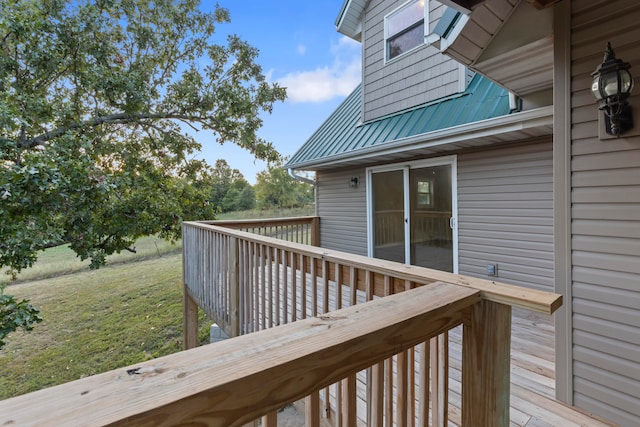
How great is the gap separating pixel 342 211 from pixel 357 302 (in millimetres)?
4283

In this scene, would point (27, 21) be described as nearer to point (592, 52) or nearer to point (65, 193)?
point (65, 193)

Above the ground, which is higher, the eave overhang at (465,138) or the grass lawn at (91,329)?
the eave overhang at (465,138)

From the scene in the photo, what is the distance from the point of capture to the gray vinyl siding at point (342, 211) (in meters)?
5.77

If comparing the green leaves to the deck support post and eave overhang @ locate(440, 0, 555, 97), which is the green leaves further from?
eave overhang @ locate(440, 0, 555, 97)

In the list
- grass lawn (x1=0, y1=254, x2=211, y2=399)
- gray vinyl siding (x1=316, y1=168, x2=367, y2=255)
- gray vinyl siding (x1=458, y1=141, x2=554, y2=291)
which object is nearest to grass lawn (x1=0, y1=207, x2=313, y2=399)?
grass lawn (x1=0, y1=254, x2=211, y2=399)

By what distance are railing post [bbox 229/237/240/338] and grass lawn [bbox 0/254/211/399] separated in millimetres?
3837

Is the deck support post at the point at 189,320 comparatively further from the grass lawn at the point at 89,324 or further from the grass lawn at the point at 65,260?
the grass lawn at the point at 65,260

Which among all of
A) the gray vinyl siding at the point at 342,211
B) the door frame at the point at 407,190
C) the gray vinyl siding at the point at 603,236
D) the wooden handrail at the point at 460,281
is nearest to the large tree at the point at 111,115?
the gray vinyl siding at the point at 342,211

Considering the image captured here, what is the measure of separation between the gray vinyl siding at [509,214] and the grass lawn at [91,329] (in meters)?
5.70

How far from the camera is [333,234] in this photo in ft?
21.1

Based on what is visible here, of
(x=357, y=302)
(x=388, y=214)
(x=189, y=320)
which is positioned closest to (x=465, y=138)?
(x=388, y=214)

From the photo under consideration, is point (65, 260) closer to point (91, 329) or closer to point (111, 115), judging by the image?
point (91, 329)

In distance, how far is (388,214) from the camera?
5.29 meters

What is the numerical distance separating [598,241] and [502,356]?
154 centimetres
